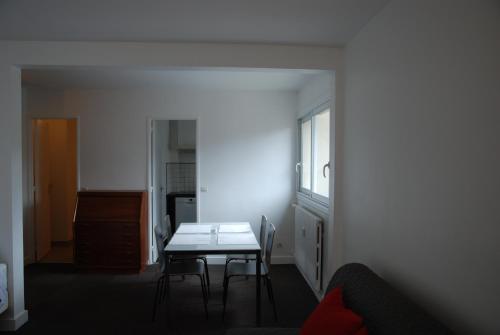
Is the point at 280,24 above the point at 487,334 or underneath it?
above

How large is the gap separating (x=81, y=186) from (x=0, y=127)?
2.09m

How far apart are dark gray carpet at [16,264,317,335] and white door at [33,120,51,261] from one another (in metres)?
0.60

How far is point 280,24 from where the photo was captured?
93.9 inches

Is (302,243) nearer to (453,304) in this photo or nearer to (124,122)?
(453,304)

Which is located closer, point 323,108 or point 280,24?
point 280,24

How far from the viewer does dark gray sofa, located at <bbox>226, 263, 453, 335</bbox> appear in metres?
1.34

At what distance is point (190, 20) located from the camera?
2324 millimetres

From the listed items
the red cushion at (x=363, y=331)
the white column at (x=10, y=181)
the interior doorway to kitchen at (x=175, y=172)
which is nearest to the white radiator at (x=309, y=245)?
the interior doorway to kitchen at (x=175, y=172)

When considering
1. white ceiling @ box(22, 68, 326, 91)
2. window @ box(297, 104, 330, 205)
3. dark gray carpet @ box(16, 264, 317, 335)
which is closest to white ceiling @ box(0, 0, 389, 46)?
white ceiling @ box(22, 68, 326, 91)

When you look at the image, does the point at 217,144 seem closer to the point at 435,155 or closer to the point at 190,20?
the point at 190,20

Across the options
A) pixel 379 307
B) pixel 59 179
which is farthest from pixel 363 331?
pixel 59 179

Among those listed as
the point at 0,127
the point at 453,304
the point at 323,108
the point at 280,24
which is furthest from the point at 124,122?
the point at 453,304

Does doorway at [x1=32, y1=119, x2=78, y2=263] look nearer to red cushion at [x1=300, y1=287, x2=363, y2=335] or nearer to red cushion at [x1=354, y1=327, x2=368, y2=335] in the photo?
red cushion at [x1=300, y1=287, x2=363, y2=335]

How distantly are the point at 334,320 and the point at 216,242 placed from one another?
170 centimetres
